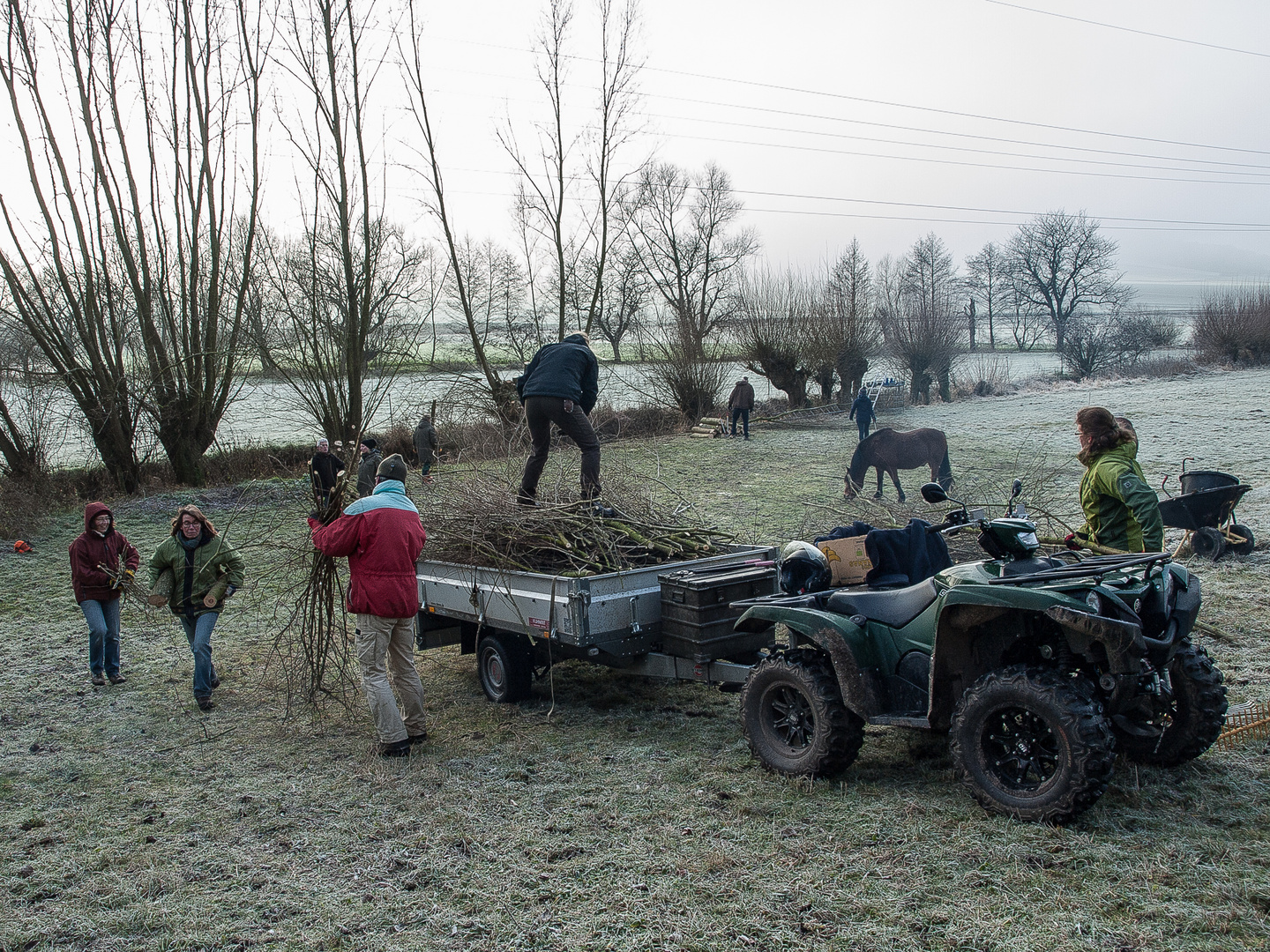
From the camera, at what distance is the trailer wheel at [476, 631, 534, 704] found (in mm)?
6512

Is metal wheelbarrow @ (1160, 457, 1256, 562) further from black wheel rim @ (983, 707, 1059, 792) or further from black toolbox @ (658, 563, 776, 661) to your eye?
black wheel rim @ (983, 707, 1059, 792)

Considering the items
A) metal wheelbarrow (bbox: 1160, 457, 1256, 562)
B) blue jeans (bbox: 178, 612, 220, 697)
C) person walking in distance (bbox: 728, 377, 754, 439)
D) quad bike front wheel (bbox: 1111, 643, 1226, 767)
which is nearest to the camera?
quad bike front wheel (bbox: 1111, 643, 1226, 767)

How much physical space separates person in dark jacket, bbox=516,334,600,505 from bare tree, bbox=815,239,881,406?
74.2ft

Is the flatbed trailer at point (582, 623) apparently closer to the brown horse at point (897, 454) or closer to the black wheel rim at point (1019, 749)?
the black wheel rim at point (1019, 749)

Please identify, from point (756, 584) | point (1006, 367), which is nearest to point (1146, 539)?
point (756, 584)

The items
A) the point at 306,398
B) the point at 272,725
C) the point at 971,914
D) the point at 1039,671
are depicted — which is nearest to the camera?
the point at 971,914

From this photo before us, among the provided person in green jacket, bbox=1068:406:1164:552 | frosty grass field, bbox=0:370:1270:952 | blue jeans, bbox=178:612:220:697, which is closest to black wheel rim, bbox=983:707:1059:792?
frosty grass field, bbox=0:370:1270:952

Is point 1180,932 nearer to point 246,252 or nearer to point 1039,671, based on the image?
point 1039,671

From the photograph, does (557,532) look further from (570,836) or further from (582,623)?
(570,836)

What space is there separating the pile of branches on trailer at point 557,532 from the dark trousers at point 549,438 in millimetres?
118

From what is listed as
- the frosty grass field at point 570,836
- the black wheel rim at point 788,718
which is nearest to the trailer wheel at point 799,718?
the black wheel rim at point 788,718

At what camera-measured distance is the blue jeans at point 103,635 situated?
7574mm

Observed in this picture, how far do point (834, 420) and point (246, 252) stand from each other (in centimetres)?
1653

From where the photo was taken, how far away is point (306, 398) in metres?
17.1
